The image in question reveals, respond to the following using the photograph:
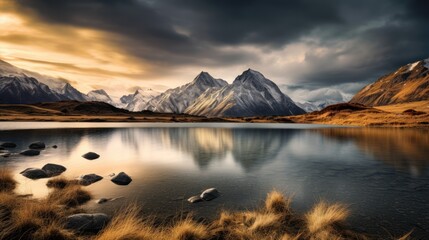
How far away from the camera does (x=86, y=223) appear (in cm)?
1303

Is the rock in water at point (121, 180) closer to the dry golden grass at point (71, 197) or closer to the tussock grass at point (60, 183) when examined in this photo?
the tussock grass at point (60, 183)

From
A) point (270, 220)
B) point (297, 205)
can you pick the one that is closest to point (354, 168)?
point (297, 205)

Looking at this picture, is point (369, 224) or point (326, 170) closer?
point (369, 224)

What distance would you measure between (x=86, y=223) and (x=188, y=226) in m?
4.98

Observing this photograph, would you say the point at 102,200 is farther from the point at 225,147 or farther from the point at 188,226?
the point at 225,147

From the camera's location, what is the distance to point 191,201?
60.8ft

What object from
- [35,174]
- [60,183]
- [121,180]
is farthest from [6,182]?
[121,180]

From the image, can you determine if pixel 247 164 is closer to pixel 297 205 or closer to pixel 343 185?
pixel 343 185

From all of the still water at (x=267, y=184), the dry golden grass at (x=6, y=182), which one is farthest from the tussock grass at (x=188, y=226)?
the dry golden grass at (x=6, y=182)

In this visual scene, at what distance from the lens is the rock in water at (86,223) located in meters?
12.7

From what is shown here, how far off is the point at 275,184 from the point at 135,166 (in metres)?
17.6

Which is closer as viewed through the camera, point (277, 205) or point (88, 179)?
point (277, 205)

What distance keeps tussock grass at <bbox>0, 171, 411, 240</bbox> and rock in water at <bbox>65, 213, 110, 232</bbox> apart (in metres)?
0.33

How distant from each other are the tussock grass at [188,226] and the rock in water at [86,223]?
33 cm
